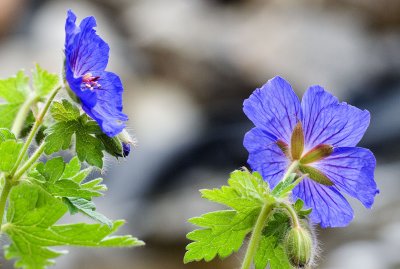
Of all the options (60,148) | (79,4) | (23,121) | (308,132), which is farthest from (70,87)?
(79,4)

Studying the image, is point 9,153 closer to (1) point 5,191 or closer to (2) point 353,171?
(1) point 5,191

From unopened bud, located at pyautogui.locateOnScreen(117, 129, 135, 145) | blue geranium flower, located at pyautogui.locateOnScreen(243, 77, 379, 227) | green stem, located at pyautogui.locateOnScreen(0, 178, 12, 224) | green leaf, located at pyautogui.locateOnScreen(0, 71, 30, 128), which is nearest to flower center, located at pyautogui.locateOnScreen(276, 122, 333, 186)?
blue geranium flower, located at pyautogui.locateOnScreen(243, 77, 379, 227)

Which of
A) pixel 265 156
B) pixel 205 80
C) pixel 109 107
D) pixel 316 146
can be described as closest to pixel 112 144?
pixel 109 107

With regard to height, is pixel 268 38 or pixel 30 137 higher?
pixel 30 137

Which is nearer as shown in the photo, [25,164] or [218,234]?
[25,164]

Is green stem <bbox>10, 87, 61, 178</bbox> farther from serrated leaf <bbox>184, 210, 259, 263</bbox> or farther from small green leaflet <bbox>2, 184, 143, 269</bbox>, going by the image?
serrated leaf <bbox>184, 210, 259, 263</bbox>

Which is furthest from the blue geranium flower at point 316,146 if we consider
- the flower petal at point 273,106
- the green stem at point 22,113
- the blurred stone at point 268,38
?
the blurred stone at point 268,38

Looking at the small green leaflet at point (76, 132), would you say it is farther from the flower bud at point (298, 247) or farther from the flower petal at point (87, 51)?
the flower bud at point (298, 247)
